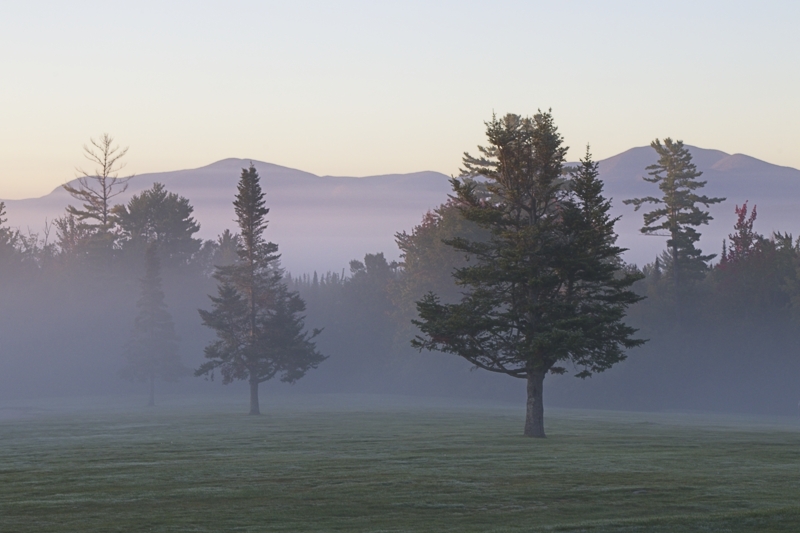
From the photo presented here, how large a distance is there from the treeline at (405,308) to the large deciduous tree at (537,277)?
79.5ft

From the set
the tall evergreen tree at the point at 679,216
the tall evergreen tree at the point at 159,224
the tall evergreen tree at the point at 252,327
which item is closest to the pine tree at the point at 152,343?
the tall evergreen tree at the point at 252,327

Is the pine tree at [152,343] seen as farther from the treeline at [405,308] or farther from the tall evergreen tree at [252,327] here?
the tall evergreen tree at [252,327]

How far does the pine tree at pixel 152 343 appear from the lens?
90.4m

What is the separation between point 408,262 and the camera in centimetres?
10512

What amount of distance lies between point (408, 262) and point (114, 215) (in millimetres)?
43528

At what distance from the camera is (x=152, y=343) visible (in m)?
91.1

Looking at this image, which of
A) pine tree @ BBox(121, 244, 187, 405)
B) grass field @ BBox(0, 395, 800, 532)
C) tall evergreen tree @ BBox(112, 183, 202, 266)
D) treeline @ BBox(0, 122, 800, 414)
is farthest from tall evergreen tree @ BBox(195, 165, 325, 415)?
tall evergreen tree @ BBox(112, 183, 202, 266)

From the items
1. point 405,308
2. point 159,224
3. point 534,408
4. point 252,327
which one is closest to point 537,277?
point 534,408

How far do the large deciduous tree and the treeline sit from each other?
24.2 metres

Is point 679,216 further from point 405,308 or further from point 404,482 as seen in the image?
point 404,482

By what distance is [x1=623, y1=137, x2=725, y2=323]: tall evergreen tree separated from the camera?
293 ft

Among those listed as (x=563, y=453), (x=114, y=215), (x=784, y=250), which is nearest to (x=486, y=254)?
(x=563, y=453)

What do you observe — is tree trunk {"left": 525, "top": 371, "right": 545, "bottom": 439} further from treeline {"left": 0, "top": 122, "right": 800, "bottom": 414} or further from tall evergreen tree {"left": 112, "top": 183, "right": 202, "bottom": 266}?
tall evergreen tree {"left": 112, "top": 183, "right": 202, "bottom": 266}

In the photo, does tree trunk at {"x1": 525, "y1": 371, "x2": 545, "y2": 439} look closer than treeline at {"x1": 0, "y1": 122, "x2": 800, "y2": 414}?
Yes
